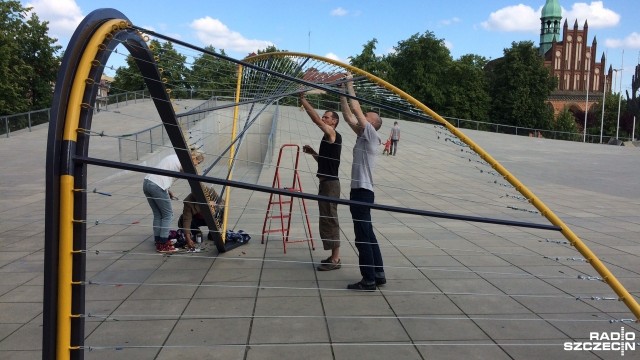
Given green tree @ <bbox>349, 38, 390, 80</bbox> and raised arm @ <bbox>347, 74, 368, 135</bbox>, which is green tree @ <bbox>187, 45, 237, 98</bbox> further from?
green tree @ <bbox>349, 38, 390, 80</bbox>

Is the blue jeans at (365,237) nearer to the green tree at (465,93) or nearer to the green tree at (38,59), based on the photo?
the green tree at (38,59)

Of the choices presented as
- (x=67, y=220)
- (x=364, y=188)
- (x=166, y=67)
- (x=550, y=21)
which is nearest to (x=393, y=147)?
(x=364, y=188)

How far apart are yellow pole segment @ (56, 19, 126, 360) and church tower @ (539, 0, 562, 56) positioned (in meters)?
92.3

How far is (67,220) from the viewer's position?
218 centimetres

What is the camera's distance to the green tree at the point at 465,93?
55.1 meters

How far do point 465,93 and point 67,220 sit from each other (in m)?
57.1

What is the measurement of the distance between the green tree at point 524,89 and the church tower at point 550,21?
31985mm

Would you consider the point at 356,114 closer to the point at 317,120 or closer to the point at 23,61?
the point at 317,120

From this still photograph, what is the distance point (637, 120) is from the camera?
5112 cm

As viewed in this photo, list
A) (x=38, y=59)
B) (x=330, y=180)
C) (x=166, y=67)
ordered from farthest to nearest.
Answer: (x=38, y=59)
(x=330, y=180)
(x=166, y=67)

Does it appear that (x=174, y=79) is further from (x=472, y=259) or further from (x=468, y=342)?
(x=472, y=259)

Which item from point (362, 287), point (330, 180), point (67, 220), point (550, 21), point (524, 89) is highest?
point (550, 21)

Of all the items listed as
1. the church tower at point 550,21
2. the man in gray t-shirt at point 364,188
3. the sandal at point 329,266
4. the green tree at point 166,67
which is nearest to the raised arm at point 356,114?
the man in gray t-shirt at point 364,188

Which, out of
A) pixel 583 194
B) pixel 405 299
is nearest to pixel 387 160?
pixel 583 194
